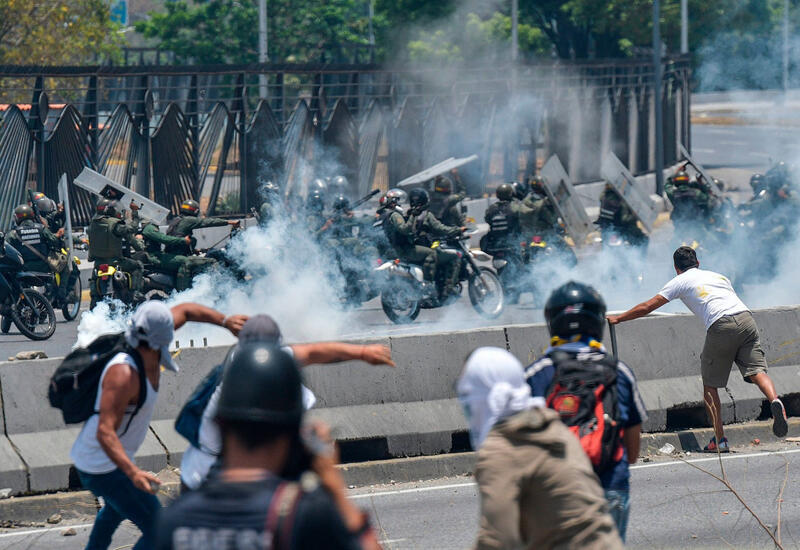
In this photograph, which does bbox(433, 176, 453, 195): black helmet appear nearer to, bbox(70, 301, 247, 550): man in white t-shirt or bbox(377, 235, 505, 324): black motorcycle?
bbox(377, 235, 505, 324): black motorcycle

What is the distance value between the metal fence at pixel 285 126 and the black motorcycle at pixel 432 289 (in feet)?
24.3

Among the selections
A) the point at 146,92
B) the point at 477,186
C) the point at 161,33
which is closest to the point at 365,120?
the point at 477,186

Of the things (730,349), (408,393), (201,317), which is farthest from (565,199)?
(201,317)

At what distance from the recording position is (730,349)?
8.85m

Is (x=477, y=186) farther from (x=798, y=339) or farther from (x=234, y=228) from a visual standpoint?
(x=798, y=339)

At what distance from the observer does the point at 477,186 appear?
26453mm

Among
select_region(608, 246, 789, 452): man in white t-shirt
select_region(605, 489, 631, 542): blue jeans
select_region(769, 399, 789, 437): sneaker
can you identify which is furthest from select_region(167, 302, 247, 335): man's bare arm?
select_region(769, 399, 789, 437): sneaker

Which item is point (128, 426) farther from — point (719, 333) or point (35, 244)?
point (35, 244)

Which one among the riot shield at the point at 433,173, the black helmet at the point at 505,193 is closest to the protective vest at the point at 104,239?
the black helmet at the point at 505,193

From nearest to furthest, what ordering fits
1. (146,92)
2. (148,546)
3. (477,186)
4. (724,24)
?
(148,546) < (146,92) < (477,186) < (724,24)

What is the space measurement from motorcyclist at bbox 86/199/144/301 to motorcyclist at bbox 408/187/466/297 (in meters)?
3.09

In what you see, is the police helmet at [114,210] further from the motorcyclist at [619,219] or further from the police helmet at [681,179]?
the police helmet at [681,179]

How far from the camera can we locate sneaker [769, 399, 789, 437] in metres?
8.82

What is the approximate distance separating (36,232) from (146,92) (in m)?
7.24
